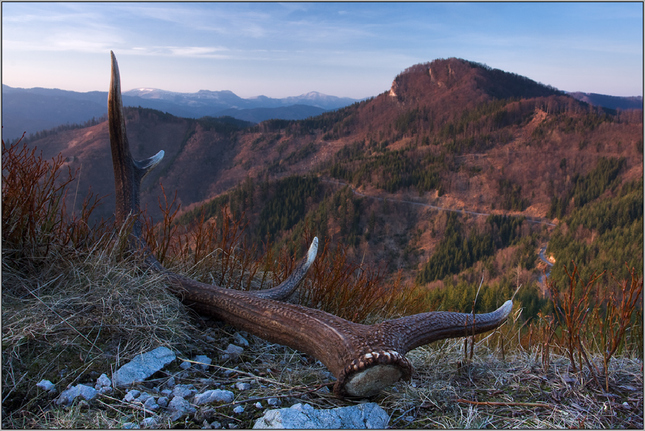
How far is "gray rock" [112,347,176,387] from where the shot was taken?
2201mm

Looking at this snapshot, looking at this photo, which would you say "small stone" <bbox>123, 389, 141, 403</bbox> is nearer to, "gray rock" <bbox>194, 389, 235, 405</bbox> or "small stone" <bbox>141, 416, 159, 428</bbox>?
"small stone" <bbox>141, 416, 159, 428</bbox>

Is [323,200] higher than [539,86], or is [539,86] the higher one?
[539,86]

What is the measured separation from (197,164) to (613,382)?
15055 centimetres

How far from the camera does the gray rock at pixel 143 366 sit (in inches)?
86.7

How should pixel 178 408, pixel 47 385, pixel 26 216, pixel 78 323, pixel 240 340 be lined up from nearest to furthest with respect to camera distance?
pixel 178 408
pixel 47 385
pixel 78 323
pixel 240 340
pixel 26 216

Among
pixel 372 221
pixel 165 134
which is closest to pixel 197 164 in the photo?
pixel 165 134

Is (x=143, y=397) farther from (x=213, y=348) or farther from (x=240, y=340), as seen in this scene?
(x=240, y=340)

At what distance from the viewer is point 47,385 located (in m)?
2.11

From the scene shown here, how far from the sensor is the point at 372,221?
83875 millimetres

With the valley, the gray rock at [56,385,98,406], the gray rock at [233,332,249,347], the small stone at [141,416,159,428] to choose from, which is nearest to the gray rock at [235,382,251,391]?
the small stone at [141,416,159,428]

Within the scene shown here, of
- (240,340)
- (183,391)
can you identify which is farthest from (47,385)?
(240,340)

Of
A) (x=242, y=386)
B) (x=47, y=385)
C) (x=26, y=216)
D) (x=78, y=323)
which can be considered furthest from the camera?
(x=26, y=216)

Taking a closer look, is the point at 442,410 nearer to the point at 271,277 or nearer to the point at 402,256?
the point at 271,277

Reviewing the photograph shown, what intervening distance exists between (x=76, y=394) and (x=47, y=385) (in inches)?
8.5
